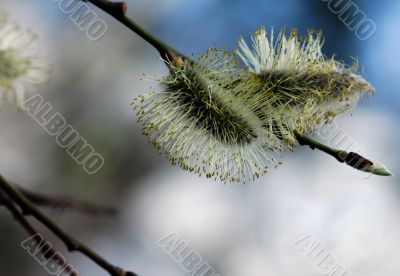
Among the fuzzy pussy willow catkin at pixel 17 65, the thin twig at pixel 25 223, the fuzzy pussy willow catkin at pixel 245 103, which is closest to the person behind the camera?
the thin twig at pixel 25 223

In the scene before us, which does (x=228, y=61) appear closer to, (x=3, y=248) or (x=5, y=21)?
(x=5, y=21)

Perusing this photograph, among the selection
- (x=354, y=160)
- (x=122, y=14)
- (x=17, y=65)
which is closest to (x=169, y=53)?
(x=122, y=14)

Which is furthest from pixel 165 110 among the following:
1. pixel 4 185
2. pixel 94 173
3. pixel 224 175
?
pixel 94 173

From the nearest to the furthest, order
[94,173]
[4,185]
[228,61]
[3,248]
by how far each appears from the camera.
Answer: [4,185], [228,61], [3,248], [94,173]

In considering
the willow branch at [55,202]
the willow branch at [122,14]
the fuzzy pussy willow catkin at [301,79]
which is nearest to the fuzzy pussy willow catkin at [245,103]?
the fuzzy pussy willow catkin at [301,79]

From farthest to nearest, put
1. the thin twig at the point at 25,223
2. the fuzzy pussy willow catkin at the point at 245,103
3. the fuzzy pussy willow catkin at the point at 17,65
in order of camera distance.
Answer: the fuzzy pussy willow catkin at the point at 245,103 < the fuzzy pussy willow catkin at the point at 17,65 < the thin twig at the point at 25,223

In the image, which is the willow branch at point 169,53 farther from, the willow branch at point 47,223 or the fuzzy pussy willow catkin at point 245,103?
the willow branch at point 47,223
